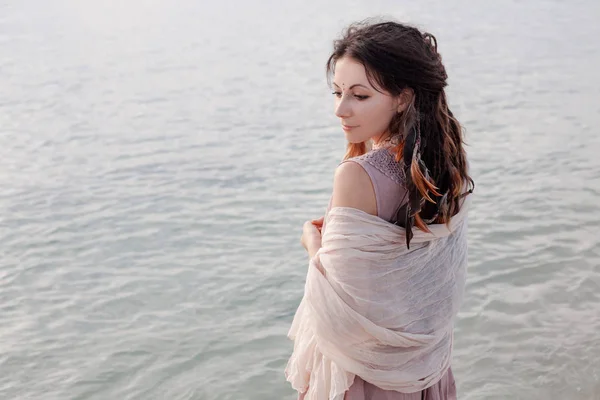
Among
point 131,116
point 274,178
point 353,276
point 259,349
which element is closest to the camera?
point 353,276

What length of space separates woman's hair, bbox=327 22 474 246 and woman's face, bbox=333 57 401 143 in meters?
0.02

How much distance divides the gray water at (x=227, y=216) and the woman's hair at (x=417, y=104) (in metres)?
2.34

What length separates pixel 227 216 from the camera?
21.9 ft

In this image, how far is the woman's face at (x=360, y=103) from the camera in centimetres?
221

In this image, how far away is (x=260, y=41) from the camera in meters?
14.8

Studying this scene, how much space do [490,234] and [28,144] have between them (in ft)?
16.3

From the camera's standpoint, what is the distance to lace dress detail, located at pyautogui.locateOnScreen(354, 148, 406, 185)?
2127 millimetres

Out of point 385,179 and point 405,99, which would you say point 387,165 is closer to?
point 385,179

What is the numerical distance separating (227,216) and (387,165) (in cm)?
459

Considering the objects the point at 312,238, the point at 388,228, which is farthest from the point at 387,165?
the point at 312,238

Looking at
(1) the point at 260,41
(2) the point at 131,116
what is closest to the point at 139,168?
(2) the point at 131,116

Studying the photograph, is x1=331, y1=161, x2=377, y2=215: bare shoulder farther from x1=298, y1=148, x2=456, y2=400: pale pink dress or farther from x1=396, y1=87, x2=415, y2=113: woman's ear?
x1=396, y1=87, x2=415, y2=113: woman's ear

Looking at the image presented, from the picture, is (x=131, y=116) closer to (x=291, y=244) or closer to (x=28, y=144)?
(x=28, y=144)

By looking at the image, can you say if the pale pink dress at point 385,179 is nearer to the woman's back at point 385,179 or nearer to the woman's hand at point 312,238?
the woman's back at point 385,179
